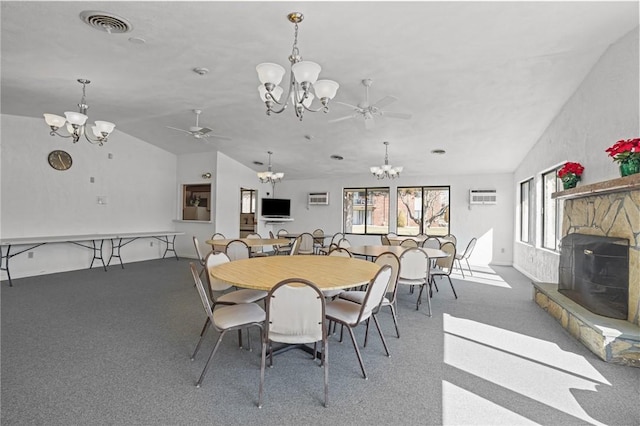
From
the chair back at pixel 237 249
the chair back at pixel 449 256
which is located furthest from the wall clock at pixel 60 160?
the chair back at pixel 449 256

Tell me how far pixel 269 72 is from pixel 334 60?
1484mm

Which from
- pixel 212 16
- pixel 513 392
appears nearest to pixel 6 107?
pixel 212 16

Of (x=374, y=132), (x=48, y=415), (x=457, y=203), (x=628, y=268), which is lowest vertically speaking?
(x=48, y=415)

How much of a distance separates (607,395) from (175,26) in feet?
15.2

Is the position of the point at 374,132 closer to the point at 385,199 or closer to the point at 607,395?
the point at 385,199

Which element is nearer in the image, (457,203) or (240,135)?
(240,135)

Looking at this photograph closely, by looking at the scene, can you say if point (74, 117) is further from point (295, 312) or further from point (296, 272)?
point (295, 312)

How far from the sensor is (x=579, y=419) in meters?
1.96

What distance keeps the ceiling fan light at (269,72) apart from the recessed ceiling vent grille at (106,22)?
160cm

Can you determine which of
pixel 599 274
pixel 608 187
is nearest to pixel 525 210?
pixel 599 274

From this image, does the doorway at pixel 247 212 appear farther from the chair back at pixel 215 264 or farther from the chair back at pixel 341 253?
the chair back at pixel 215 264

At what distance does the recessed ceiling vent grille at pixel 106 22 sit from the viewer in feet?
9.61

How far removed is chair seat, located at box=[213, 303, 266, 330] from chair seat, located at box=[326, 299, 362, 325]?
20.6 inches

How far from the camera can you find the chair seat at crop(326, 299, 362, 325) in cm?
241
